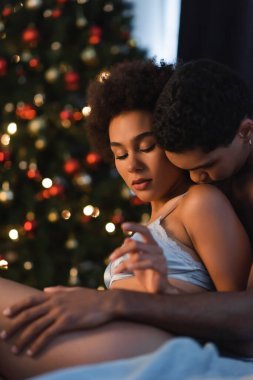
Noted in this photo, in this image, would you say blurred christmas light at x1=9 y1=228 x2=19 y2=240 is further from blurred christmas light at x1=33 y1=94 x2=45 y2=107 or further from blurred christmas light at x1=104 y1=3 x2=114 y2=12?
blurred christmas light at x1=104 y1=3 x2=114 y2=12

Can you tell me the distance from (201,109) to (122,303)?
0.42 m

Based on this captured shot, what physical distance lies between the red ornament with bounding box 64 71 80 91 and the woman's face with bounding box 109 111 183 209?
4.89 feet

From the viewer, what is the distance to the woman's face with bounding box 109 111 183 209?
1604 mm

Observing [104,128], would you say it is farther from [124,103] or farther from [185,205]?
[185,205]

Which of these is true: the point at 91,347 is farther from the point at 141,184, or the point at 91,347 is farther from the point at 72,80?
the point at 72,80

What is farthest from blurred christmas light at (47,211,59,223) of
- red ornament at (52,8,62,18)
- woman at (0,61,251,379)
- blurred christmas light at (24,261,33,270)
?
woman at (0,61,251,379)

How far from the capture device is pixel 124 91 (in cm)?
168

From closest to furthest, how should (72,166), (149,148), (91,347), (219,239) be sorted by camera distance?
(91,347) → (219,239) → (149,148) → (72,166)

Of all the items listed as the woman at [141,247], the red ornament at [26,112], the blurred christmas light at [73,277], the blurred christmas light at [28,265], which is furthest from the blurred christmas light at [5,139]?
the woman at [141,247]

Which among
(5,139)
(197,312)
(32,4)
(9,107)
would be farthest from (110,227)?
(197,312)

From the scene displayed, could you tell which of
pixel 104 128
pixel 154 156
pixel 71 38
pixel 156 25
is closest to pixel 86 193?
pixel 71 38

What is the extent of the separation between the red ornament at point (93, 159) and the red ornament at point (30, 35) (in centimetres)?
60

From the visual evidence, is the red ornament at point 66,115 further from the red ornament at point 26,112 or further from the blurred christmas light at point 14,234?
the blurred christmas light at point 14,234

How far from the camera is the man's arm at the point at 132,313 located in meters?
1.20
